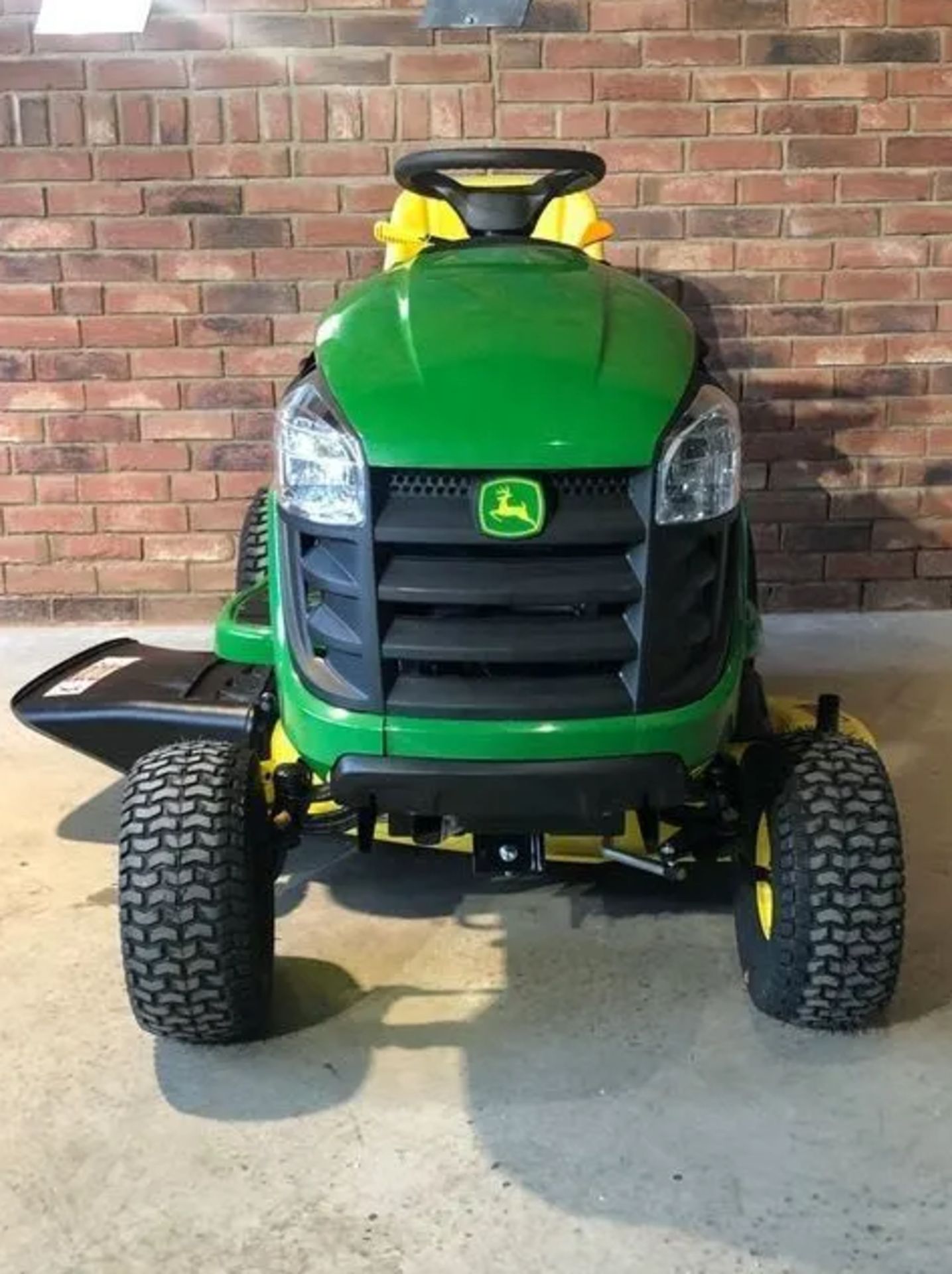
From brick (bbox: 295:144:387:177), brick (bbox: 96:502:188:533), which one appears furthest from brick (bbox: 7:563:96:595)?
brick (bbox: 295:144:387:177)

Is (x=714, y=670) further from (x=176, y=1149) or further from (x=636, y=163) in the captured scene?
(x=636, y=163)

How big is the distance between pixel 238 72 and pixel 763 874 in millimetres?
2631

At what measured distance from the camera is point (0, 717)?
3484 mm

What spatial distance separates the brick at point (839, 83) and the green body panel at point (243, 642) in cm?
224

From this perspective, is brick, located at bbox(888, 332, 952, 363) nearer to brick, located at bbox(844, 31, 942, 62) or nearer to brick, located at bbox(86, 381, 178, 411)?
brick, located at bbox(844, 31, 942, 62)

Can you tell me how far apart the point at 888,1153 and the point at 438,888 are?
950mm

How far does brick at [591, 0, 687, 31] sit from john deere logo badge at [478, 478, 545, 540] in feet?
7.73

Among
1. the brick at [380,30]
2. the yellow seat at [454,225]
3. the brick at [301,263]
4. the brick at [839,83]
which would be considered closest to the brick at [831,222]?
the brick at [839,83]

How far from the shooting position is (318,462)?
1981 millimetres

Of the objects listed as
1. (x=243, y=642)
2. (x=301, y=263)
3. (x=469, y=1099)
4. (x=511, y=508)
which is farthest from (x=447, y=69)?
(x=469, y=1099)

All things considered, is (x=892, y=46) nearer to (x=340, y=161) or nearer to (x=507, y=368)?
(x=340, y=161)

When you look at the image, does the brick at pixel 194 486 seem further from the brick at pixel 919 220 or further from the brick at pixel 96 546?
the brick at pixel 919 220

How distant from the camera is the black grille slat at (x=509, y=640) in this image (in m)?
1.93

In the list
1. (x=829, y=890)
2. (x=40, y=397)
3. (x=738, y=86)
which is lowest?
(x=829, y=890)
